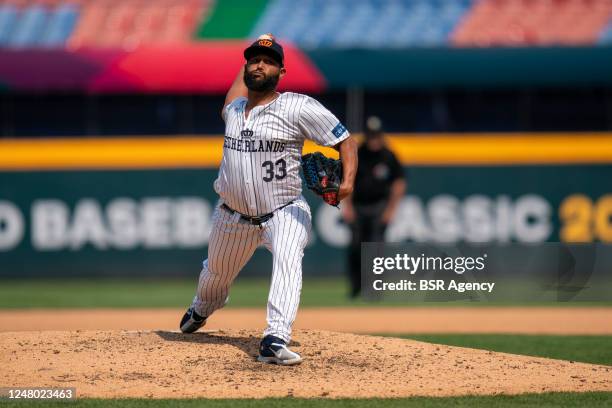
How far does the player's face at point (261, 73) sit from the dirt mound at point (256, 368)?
5.41 ft

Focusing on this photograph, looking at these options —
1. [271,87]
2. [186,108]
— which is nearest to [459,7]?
[186,108]

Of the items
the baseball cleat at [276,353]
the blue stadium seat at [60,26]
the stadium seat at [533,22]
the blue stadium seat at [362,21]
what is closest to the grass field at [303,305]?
the baseball cleat at [276,353]

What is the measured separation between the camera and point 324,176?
20.9ft

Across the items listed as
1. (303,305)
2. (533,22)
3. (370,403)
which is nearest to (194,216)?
(303,305)

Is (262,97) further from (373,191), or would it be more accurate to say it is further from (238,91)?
(373,191)

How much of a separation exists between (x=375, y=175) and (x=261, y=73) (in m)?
5.58

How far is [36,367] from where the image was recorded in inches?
246

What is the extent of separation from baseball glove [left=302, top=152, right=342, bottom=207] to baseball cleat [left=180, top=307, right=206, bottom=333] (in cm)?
132

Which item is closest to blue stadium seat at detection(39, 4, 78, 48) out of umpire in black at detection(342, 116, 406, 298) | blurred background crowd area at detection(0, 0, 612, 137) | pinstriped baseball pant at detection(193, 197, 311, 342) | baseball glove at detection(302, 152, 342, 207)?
blurred background crowd area at detection(0, 0, 612, 137)

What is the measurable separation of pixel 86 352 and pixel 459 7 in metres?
12.0

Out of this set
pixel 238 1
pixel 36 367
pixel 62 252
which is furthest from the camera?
pixel 238 1

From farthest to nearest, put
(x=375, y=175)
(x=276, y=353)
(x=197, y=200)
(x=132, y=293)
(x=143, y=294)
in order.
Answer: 1. (x=197, y=200)
2. (x=132, y=293)
3. (x=143, y=294)
4. (x=375, y=175)
5. (x=276, y=353)

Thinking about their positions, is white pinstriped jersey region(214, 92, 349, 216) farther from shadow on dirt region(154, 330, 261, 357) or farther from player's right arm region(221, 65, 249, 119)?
shadow on dirt region(154, 330, 261, 357)

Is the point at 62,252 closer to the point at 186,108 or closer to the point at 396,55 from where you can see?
the point at 186,108
